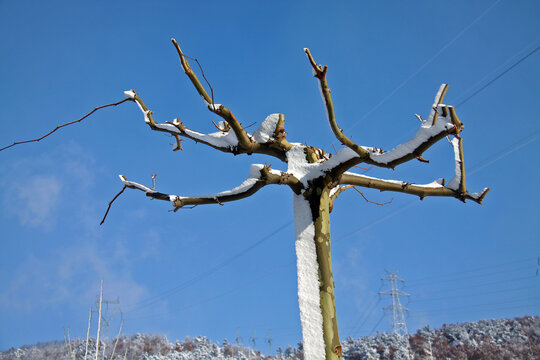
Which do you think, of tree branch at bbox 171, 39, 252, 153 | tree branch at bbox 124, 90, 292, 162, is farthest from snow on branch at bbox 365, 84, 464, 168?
tree branch at bbox 171, 39, 252, 153

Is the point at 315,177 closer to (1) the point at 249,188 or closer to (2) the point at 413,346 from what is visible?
(1) the point at 249,188

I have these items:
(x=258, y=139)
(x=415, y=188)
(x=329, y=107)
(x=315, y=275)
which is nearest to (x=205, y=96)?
(x=258, y=139)

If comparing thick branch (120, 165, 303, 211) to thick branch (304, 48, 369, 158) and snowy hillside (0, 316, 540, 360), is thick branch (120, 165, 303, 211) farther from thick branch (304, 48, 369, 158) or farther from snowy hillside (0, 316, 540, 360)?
snowy hillside (0, 316, 540, 360)

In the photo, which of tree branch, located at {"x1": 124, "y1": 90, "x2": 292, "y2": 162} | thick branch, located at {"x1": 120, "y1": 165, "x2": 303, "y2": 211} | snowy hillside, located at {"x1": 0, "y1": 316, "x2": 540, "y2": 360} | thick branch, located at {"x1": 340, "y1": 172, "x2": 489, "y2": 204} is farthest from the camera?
snowy hillside, located at {"x1": 0, "y1": 316, "x2": 540, "y2": 360}

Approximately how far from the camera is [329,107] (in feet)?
4.91

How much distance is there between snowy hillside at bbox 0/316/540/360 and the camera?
45.7ft

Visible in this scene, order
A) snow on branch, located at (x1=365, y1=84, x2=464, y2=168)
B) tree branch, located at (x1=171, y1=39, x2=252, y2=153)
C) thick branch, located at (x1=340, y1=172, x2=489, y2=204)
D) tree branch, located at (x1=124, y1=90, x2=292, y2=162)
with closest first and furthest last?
snow on branch, located at (x1=365, y1=84, x2=464, y2=168) → tree branch, located at (x1=171, y1=39, x2=252, y2=153) → tree branch, located at (x1=124, y1=90, x2=292, y2=162) → thick branch, located at (x1=340, y1=172, x2=489, y2=204)

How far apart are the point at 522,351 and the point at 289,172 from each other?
16455 mm

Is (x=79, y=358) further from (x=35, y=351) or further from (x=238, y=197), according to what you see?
(x=238, y=197)

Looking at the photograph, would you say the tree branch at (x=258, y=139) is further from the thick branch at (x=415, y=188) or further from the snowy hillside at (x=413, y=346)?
the snowy hillside at (x=413, y=346)

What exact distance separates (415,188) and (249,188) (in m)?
0.88

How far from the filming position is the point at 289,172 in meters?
1.87

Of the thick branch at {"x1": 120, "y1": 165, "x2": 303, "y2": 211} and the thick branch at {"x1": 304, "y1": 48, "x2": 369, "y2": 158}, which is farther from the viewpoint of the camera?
the thick branch at {"x1": 120, "y1": 165, "x2": 303, "y2": 211}

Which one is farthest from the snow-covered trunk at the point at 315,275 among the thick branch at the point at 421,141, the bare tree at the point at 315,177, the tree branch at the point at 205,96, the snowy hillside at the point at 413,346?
the snowy hillside at the point at 413,346
